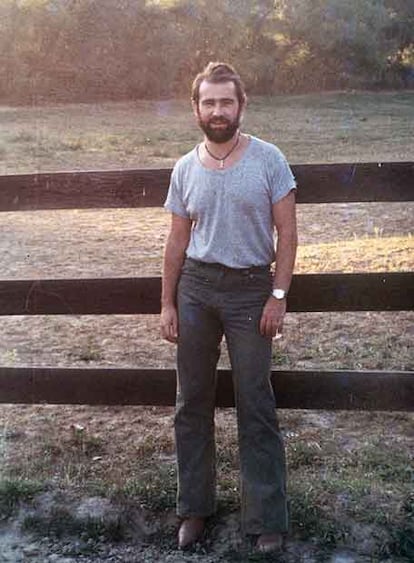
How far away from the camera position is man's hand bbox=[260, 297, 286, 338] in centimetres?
372

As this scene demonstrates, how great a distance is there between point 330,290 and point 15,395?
1661 millimetres

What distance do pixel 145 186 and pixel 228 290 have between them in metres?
0.78

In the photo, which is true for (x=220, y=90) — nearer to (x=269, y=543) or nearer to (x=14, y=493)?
(x=269, y=543)

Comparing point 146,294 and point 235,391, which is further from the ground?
point 146,294

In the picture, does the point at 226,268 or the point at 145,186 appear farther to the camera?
the point at 145,186

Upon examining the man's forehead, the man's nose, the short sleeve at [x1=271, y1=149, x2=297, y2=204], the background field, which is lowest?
the background field

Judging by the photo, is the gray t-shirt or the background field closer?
the gray t-shirt

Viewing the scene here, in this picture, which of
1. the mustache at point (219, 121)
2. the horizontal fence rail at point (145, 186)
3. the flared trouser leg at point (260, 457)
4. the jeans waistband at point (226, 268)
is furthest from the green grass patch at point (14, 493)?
the mustache at point (219, 121)

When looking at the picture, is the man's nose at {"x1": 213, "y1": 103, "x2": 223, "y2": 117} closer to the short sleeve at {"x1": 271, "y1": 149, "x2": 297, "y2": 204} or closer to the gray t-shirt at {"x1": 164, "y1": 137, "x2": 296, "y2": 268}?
the gray t-shirt at {"x1": 164, "y1": 137, "x2": 296, "y2": 268}

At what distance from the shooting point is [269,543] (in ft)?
13.0

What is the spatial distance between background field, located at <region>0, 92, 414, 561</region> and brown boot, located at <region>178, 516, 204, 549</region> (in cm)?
7

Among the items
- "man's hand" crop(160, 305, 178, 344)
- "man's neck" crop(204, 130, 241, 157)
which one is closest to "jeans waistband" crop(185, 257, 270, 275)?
"man's hand" crop(160, 305, 178, 344)

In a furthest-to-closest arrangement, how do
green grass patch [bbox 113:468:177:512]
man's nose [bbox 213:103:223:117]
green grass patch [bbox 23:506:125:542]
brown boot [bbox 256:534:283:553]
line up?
green grass patch [bbox 113:468:177:512] → green grass patch [bbox 23:506:125:542] → brown boot [bbox 256:534:283:553] → man's nose [bbox 213:103:223:117]

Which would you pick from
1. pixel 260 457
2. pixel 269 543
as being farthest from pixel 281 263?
pixel 269 543
